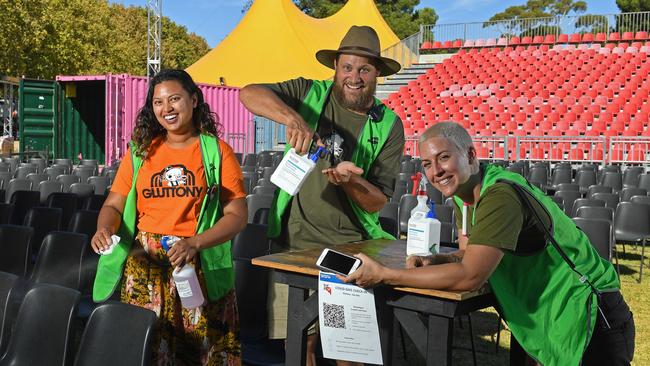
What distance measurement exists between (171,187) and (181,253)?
346 millimetres

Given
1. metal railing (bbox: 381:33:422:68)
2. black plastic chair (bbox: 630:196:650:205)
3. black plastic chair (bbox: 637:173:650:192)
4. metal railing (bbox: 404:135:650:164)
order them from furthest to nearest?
metal railing (bbox: 381:33:422:68)
metal railing (bbox: 404:135:650:164)
black plastic chair (bbox: 637:173:650:192)
black plastic chair (bbox: 630:196:650:205)

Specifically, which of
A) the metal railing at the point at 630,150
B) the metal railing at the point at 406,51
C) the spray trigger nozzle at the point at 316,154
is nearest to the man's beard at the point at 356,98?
the spray trigger nozzle at the point at 316,154

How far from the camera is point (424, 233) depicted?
10.1ft

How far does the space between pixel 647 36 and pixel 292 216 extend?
32.7 m

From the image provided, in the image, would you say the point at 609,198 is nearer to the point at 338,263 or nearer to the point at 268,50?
the point at 338,263

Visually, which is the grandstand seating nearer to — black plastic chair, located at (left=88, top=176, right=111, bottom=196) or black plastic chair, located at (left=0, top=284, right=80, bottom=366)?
black plastic chair, located at (left=88, top=176, right=111, bottom=196)

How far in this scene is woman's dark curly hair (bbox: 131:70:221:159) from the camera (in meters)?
3.32

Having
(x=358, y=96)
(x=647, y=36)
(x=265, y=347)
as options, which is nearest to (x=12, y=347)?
(x=265, y=347)

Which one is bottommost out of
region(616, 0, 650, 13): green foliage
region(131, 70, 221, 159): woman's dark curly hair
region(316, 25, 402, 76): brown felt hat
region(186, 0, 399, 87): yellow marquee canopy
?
region(131, 70, 221, 159): woman's dark curly hair

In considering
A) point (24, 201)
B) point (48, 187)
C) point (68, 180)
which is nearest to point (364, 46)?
point (24, 201)

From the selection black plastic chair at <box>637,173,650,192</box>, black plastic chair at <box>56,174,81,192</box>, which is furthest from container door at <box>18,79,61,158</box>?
black plastic chair at <box>637,173,650,192</box>

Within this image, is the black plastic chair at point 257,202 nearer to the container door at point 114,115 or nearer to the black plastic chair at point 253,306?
the black plastic chair at point 253,306

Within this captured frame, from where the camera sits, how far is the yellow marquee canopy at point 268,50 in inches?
1185

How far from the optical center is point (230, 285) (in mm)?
3328
